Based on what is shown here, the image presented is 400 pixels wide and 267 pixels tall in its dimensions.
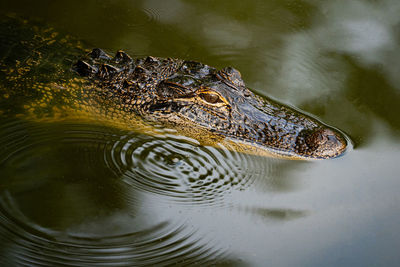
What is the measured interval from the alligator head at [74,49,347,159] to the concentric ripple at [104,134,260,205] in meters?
0.22

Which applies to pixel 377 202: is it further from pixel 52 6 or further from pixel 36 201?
A: pixel 52 6

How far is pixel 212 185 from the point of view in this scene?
10.9 feet

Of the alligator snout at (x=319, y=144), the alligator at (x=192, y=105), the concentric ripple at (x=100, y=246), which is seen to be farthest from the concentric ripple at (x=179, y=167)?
the alligator snout at (x=319, y=144)

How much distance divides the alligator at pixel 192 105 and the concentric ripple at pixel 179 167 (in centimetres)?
15

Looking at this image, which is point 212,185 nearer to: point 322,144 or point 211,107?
point 211,107

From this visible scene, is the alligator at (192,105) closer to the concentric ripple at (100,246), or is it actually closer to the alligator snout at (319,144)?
the alligator snout at (319,144)

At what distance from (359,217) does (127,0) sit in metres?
4.75

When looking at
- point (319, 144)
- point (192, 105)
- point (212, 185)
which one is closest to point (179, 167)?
point (212, 185)

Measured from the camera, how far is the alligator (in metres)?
3.58

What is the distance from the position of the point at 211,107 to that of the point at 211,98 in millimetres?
106

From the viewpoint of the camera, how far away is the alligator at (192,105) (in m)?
3.58

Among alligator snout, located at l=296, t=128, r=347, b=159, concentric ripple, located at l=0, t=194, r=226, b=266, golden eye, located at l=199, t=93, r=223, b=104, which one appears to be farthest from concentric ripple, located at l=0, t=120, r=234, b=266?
alligator snout, located at l=296, t=128, r=347, b=159

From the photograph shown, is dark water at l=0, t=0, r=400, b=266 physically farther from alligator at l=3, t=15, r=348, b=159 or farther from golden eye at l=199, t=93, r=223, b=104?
golden eye at l=199, t=93, r=223, b=104

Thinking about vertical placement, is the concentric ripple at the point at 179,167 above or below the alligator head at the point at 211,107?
below
